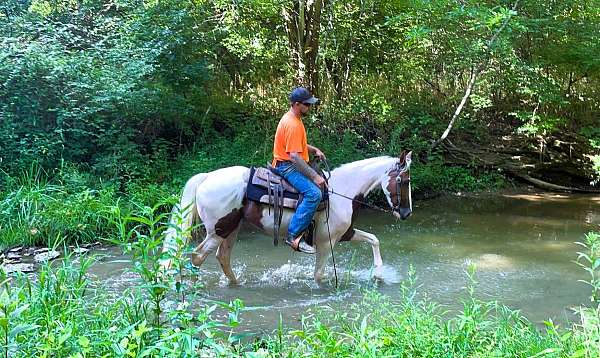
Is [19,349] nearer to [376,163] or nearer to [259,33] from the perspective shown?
[376,163]

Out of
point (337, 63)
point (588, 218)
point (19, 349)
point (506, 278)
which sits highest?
point (337, 63)

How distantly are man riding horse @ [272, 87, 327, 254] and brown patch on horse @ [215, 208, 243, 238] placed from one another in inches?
24.2

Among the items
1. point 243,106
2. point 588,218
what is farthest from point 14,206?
point 588,218

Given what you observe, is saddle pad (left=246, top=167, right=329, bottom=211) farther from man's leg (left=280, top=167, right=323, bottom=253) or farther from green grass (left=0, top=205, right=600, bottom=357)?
green grass (left=0, top=205, right=600, bottom=357)

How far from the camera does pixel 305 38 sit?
40.9 feet

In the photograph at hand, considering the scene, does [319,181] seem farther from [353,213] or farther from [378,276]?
[378,276]

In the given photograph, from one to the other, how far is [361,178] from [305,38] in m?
6.89

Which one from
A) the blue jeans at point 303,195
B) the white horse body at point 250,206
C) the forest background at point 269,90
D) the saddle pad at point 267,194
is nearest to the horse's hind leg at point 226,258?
the white horse body at point 250,206

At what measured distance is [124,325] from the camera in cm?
362

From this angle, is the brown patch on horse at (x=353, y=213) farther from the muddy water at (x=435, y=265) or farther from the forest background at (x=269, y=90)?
the forest background at (x=269, y=90)

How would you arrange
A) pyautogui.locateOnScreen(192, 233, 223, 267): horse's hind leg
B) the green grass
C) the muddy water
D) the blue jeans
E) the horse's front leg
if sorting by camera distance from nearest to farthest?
the green grass → the muddy water → the blue jeans → pyautogui.locateOnScreen(192, 233, 223, 267): horse's hind leg → the horse's front leg

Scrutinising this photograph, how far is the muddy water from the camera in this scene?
223 inches

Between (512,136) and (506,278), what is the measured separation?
8405 millimetres

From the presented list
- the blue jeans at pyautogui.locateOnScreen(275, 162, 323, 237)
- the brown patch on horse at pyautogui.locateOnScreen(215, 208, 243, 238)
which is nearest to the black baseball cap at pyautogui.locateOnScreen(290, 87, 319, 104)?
the blue jeans at pyautogui.locateOnScreen(275, 162, 323, 237)
